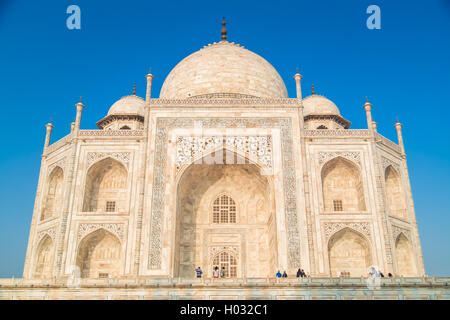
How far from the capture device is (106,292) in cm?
1226

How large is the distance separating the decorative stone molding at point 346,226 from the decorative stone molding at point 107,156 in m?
8.52

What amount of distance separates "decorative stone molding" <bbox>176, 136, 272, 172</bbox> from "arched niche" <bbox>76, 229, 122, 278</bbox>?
4135 mm

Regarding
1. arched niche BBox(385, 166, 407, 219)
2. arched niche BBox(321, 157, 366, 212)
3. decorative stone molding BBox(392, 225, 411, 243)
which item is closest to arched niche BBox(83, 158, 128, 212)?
arched niche BBox(321, 157, 366, 212)

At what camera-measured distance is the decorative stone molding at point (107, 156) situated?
1811 centimetres

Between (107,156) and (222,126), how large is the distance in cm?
500

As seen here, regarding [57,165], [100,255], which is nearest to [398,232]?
[100,255]

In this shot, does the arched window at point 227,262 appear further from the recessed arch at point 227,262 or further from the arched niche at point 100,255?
the arched niche at point 100,255

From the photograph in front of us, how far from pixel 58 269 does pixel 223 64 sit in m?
12.6

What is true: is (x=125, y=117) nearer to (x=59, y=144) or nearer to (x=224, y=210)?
(x=59, y=144)

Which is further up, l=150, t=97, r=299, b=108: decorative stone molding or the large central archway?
l=150, t=97, r=299, b=108: decorative stone molding

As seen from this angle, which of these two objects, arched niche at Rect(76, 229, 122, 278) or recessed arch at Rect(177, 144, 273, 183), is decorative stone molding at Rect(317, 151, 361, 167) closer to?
recessed arch at Rect(177, 144, 273, 183)

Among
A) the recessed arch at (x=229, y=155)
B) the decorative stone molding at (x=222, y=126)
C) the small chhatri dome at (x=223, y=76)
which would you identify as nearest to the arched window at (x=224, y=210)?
the recessed arch at (x=229, y=155)

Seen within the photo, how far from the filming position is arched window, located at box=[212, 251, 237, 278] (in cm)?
1838
